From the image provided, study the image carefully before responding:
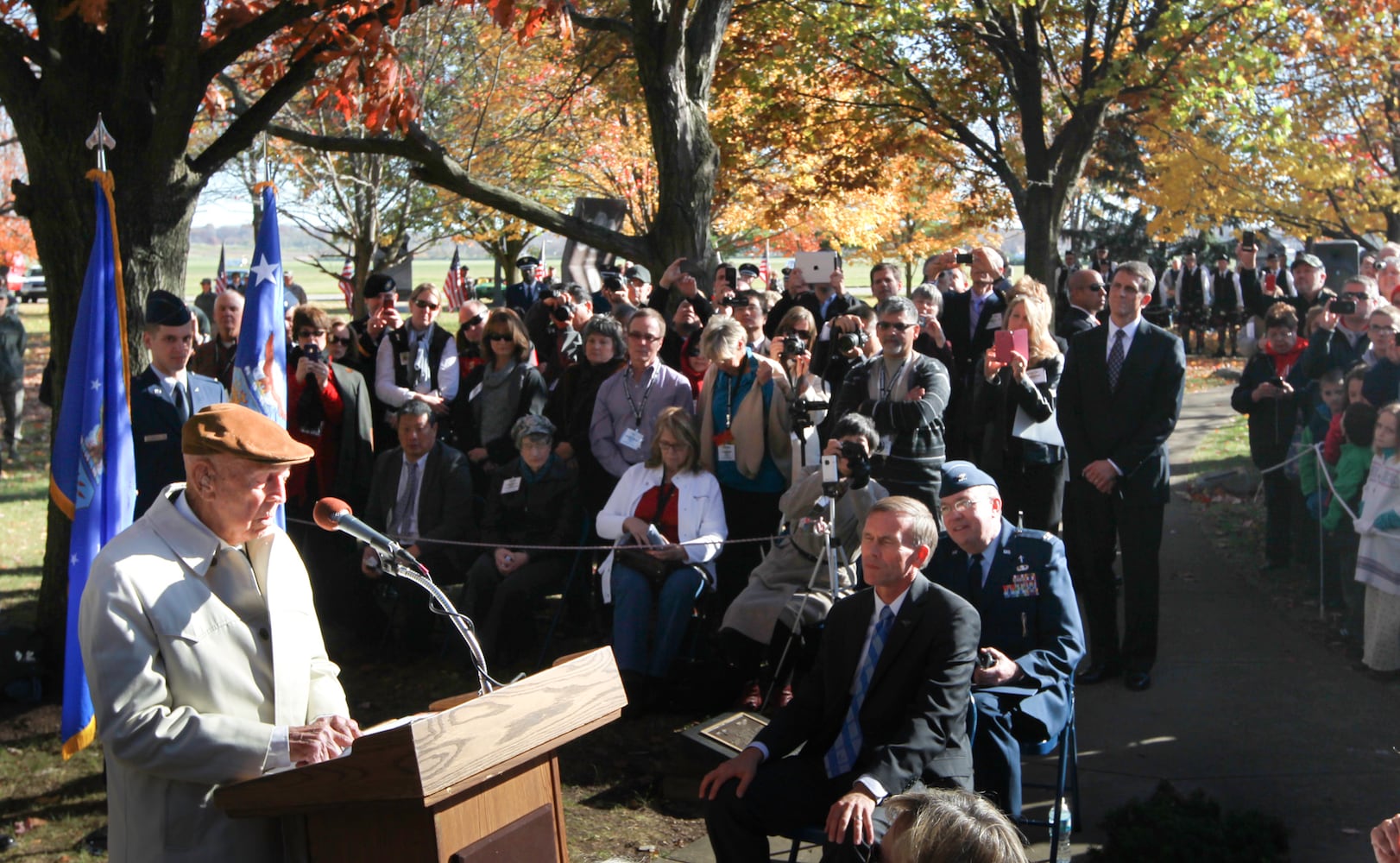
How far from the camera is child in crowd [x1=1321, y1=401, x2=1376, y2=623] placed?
734 centimetres

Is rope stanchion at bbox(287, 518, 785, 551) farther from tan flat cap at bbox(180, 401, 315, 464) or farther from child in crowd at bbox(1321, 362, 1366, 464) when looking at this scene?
tan flat cap at bbox(180, 401, 315, 464)

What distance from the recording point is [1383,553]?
678 centimetres

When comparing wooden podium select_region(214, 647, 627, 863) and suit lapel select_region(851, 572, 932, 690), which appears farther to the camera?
suit lapel select_region(851, 572, 932, 690)

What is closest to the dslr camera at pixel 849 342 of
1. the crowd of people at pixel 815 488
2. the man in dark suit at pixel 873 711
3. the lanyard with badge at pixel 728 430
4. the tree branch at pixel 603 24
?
the crowd of people at pixel 815 488

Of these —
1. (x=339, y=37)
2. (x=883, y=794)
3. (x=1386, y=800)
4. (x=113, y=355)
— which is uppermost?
(x=339, y=37)

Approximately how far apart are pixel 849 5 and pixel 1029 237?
3717 millimetres

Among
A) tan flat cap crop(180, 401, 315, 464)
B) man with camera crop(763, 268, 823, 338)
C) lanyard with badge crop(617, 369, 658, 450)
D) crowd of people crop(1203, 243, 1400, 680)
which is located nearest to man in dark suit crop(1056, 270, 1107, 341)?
crowd of people crop(1203, 243, 1400, 680)

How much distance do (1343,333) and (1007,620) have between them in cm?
482

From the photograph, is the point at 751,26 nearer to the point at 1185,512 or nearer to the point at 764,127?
the point at 764,127

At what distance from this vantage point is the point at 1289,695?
654 centimetres

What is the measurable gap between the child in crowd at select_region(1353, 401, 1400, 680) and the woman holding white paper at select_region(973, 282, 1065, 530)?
5.14 feet

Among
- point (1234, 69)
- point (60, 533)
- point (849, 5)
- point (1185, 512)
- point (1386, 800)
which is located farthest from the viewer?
point (849, 5)

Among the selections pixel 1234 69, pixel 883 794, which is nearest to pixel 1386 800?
pixel 883 794

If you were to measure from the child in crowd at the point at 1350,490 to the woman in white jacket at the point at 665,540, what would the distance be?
3.55m
